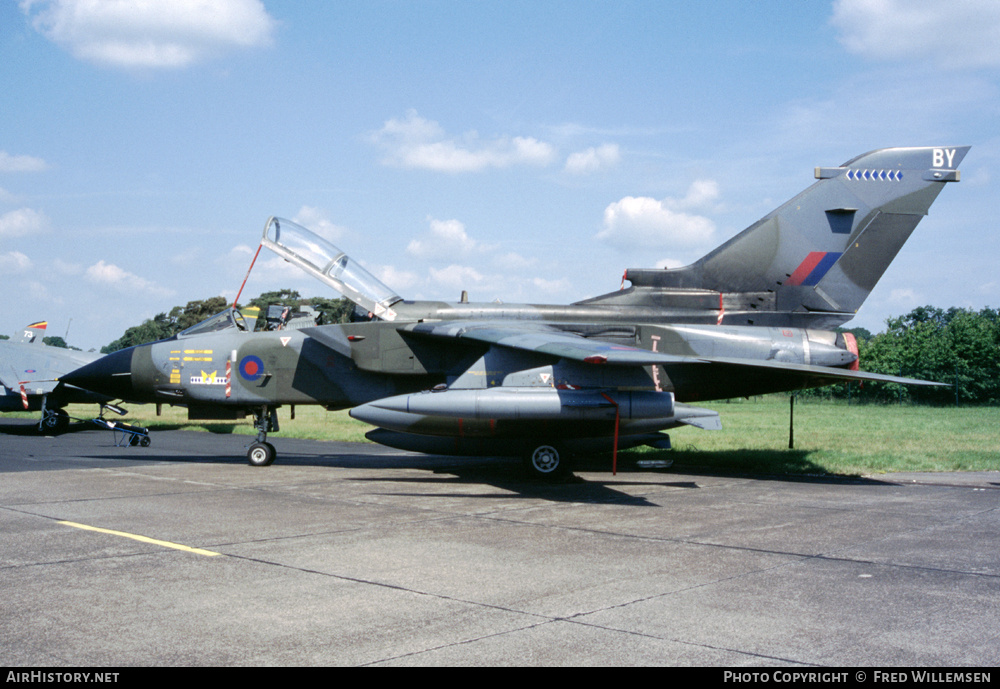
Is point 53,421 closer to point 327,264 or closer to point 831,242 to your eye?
point 327,264

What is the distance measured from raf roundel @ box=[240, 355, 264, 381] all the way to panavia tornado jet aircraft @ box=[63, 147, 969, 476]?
0.08 feet

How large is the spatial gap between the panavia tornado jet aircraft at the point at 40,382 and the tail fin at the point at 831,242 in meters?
18.2

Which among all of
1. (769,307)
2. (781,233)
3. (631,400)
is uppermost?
(781,233)

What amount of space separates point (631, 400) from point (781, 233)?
4.90 metres

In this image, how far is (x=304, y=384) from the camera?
1366 cm

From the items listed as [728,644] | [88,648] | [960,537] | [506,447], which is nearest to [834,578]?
[728,644]

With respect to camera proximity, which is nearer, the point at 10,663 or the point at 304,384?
the point at 10,663

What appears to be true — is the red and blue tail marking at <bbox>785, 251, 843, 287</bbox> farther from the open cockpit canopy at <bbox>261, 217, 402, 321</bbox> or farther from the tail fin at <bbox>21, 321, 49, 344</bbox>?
the tail fin at <bbox>21, 321, 49, 344</bbox>

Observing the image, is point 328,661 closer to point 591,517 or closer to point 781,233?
point 591,517

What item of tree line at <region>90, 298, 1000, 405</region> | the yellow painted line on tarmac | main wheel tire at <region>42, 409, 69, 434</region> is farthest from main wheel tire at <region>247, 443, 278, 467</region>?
tree line at <region>90, 298, 1000, 405</region>

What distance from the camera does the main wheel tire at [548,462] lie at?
1255 cm

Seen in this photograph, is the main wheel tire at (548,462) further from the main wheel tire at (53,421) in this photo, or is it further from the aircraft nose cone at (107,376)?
the main wheel tire at (53,421)

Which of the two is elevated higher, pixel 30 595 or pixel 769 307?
pixel 769 307

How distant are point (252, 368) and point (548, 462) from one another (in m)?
5.49
